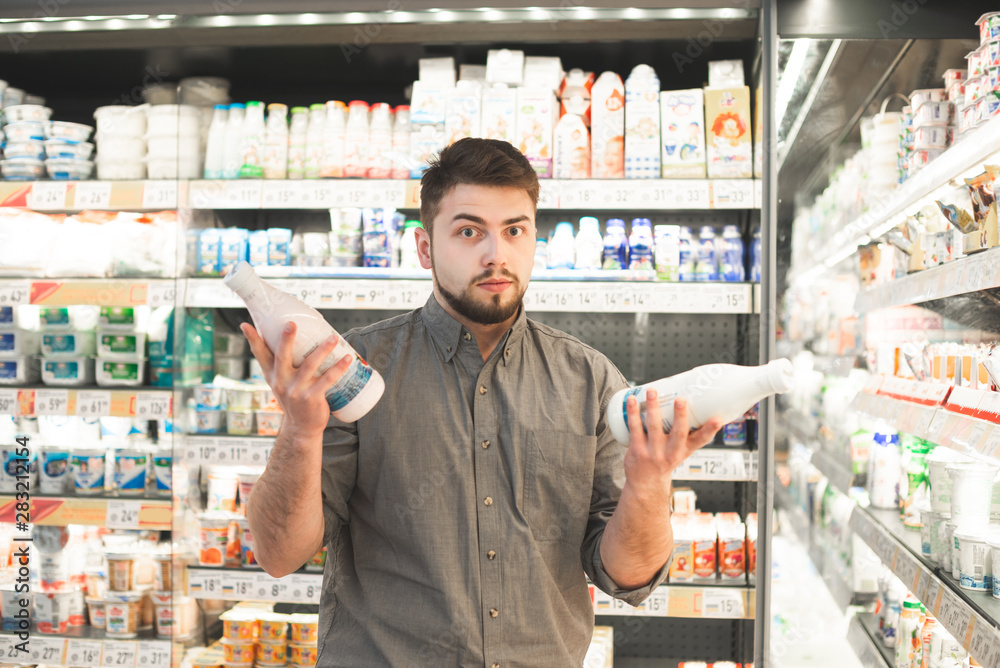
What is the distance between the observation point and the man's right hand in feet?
3.48

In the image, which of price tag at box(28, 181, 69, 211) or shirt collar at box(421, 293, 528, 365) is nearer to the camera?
shirt collar at box(421, 293, 528, 365)

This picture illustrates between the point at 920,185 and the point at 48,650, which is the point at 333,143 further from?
the point at 48,650

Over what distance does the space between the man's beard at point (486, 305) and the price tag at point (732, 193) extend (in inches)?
48.9

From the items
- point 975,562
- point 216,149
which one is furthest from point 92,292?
point 975,562

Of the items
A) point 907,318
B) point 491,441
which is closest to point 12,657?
point 491,441

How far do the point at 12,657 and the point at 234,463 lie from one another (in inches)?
43.1

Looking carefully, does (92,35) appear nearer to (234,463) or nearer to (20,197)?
(20,197)

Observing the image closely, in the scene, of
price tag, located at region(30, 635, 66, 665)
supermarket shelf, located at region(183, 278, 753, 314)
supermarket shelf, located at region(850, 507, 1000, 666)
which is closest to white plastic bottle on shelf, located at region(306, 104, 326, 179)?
supermarket shelf, located at region(183, 278, 753, 314)

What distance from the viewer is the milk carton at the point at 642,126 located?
2.46m

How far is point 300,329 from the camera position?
1152mm

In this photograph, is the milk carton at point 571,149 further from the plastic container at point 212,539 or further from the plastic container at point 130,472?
the plastic container at point 130,472

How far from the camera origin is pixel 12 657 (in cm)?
263

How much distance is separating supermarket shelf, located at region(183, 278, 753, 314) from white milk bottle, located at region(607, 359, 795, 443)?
1169 millimetres

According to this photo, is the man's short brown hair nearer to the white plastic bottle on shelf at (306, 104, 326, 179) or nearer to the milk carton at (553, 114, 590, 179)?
the milk carton at (553, 114, 590, 179)
